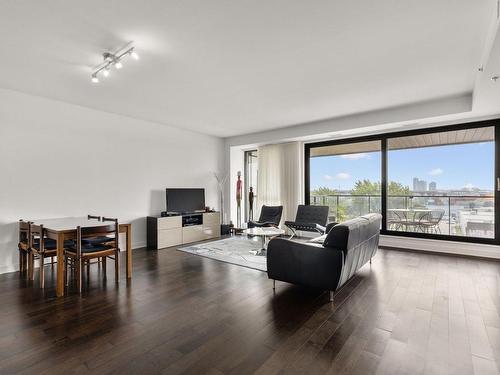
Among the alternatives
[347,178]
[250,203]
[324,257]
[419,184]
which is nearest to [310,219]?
[347,178]

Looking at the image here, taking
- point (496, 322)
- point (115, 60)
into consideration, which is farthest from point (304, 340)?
point (115, 60)

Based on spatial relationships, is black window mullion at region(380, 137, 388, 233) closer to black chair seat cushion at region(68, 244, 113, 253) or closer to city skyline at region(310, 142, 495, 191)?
city skyline at region(310, 142, 495, 191)

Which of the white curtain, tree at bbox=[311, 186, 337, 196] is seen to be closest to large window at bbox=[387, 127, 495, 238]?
tree at bbox=[311, 186, 337, 196]

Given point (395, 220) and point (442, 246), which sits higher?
point (395, 220)

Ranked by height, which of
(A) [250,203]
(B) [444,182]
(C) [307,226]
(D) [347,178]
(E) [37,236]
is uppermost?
(D) [347,178]

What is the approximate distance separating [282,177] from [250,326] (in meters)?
4.85

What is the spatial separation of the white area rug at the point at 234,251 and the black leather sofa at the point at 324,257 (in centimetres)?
89

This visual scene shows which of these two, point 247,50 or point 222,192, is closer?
point 247,50

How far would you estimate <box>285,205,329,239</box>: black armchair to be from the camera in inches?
219

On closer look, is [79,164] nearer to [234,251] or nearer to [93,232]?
[93,232]

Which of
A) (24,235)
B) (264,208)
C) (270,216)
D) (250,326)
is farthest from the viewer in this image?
(264,208)

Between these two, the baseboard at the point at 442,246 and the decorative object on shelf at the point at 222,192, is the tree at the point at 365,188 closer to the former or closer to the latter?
the baseboard at the point at 442,246

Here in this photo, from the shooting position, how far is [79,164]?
468 centimetres

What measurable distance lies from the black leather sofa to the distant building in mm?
2795
